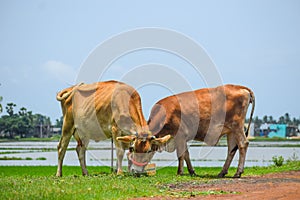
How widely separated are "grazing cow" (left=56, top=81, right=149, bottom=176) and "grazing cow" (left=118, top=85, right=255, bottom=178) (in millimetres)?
872

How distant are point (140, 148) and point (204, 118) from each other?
7.68ft

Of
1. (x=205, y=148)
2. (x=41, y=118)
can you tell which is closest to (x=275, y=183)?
(x=205, y=148)

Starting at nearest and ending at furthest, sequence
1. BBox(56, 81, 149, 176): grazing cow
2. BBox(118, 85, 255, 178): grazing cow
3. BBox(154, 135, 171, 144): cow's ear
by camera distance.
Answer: BBox(154, 135, 171, 144): cow's ear → BBox(56, 81, 149, 176): grazing cow → BBox(118, 85, 255, 178): grazing cow

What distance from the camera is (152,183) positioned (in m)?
11.4

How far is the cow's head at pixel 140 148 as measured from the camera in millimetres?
12617

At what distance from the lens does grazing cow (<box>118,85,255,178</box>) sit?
13734 millimetres

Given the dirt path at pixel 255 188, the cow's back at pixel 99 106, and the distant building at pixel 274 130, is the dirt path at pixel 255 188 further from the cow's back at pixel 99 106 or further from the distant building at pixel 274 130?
the distant building at pixel 274 130

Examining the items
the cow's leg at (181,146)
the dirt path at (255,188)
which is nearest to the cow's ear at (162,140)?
the cow's leg at (181,146)

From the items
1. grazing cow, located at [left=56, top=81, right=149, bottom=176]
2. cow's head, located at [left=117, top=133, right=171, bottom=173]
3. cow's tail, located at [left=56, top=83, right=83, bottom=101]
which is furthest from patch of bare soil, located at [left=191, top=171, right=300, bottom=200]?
cow's tail, located at [left=56, top=83, right=83, bottom=101]

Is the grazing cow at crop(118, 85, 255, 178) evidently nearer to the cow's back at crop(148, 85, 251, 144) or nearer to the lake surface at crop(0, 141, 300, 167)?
the cow's back at crop(148, 85, 251, 144)

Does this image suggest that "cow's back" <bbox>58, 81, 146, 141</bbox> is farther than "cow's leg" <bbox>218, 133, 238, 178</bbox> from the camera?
No

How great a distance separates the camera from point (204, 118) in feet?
46.1

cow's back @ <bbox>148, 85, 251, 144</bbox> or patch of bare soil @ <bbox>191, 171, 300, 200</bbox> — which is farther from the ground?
cow's back @ <bbox>148, 85, 251, 144</bbox>

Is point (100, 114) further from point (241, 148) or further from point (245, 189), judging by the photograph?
point (245, 189)
